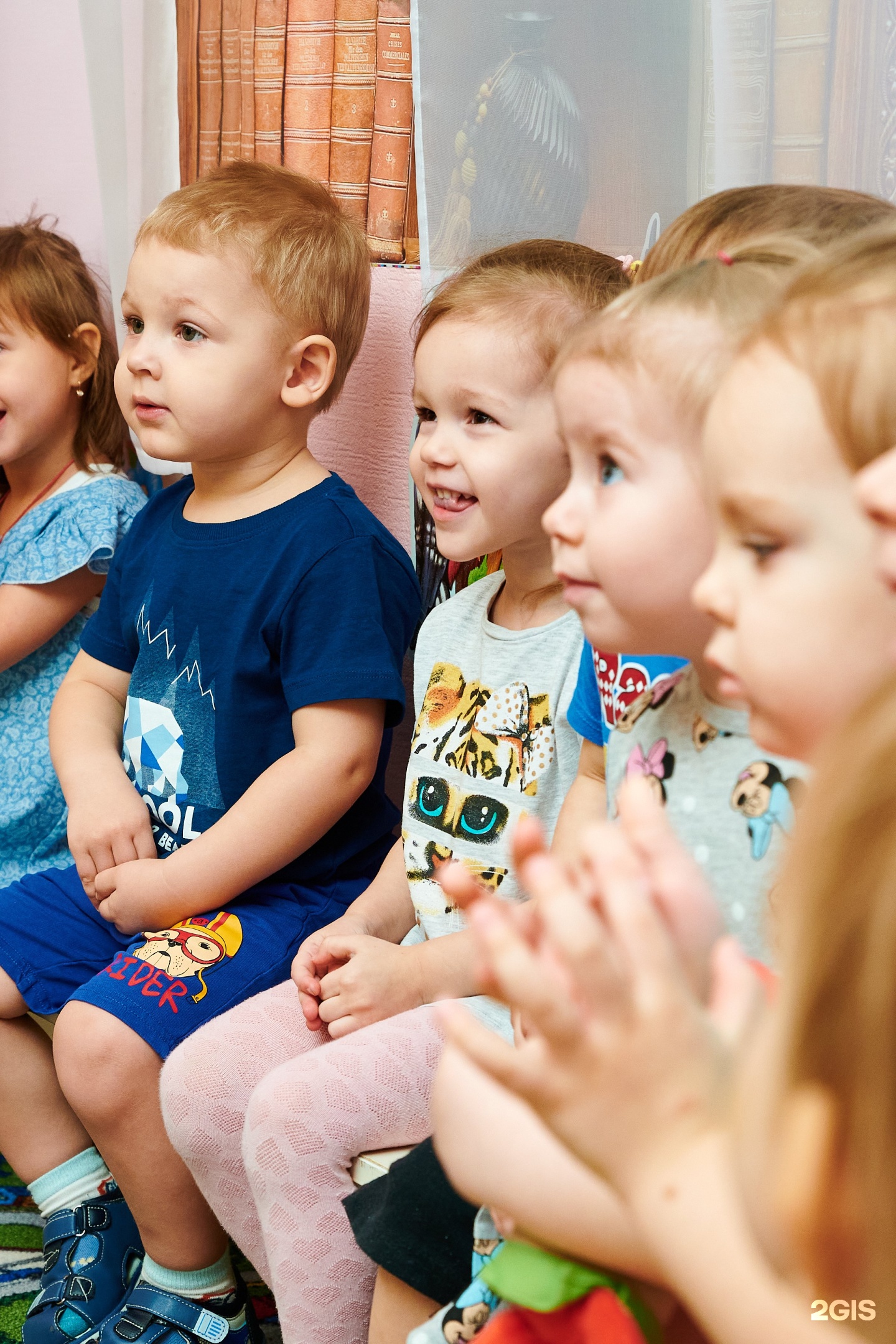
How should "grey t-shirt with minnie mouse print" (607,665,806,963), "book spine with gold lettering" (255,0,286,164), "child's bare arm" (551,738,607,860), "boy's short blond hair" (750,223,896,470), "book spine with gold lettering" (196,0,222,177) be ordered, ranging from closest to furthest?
"boy's short blond hair" (750,223,896,470) < "grey t-shirt with minnie mouse print" (607,665,806,963) < "child's bare arm" (551,738,607,860) < "book spine with gold lettering" (255,0,286,164) < "book spine with gold lettering" (196,0,222,177)

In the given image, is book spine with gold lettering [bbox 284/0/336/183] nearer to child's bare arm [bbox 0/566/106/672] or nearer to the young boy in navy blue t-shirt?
the young boy in navy blue t-shirt

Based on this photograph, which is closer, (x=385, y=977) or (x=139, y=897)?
(x=385, y=977)

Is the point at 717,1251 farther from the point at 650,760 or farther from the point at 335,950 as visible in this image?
the point at 335,950

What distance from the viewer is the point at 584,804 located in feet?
3.11

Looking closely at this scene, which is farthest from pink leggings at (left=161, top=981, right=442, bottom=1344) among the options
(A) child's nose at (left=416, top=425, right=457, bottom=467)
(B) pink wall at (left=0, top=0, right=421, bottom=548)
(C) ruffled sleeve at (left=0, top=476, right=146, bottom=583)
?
(B) pink wall at (left=0, top=0, right=421, bottom=548)

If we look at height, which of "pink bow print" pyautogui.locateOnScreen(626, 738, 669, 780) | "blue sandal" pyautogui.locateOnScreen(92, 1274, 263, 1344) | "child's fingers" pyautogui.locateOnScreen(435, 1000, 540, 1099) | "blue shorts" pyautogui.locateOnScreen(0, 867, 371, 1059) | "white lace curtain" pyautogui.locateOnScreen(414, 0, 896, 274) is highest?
"white lace curtain" pyautogui.locateOnScreen(414, 0, 896, 274)

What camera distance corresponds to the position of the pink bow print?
78 cm

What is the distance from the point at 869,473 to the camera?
1.52 ft

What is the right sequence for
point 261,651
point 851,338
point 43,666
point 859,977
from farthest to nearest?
1. point 43,666
2. point 261,651
3. point 851,338
4. point 859,977

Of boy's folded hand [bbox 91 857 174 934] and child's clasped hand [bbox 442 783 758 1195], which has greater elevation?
child's clasped hand [bbox 442 783 758 1195]

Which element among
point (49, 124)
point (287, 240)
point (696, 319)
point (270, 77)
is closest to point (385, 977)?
point (696, 319)

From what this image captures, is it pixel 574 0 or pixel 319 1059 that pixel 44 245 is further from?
pixel 319 1059

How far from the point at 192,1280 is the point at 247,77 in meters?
1.44

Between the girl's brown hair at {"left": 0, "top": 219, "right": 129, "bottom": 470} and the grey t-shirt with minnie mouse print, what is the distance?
1155mm
